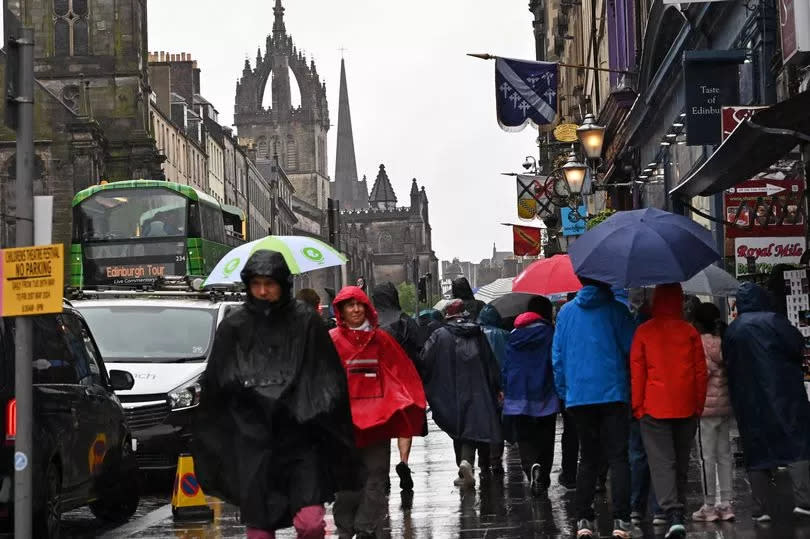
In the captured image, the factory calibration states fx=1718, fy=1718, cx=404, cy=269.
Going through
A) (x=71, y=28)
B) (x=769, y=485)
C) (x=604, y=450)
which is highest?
(x=71, y=28)

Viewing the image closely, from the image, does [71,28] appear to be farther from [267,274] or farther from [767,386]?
[267,274]

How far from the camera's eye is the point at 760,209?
16.9m

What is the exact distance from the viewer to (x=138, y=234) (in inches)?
1423

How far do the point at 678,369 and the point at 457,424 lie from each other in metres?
5.13

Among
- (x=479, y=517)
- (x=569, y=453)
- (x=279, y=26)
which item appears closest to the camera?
(x=479, y=517)

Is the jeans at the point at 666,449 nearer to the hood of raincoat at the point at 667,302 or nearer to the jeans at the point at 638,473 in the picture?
the hood of raincoat at the point at 667,302

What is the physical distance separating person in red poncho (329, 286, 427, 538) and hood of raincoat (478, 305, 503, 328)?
6991mm

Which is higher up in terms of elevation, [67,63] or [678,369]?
[67,63]

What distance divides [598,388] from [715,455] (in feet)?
5.44

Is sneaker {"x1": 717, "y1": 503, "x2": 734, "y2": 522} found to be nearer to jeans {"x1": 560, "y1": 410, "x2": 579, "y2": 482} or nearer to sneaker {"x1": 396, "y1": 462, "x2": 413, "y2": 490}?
jeans {"x1": 560, "y1": 410, "x2": 579, "y2": 482}

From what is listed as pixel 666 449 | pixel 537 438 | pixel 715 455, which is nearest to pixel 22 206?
pixel 666 449

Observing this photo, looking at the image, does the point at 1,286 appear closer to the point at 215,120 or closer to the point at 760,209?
the point at 760,209

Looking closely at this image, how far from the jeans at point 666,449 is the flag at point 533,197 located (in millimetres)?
28726

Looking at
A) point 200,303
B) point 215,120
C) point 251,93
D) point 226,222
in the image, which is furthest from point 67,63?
point 251,93
